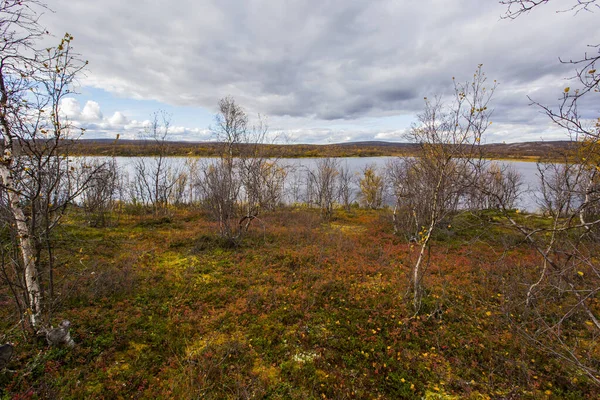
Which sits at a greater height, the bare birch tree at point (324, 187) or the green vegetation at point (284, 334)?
the bare birch tree at point (324, 187)

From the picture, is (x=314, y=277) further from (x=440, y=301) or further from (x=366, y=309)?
(x=440, y=301)

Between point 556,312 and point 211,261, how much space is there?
10111 mm

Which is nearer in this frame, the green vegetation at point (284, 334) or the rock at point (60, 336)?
the green vegetation at point (284, 334)

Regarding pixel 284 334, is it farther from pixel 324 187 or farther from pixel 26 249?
pixel 324 187

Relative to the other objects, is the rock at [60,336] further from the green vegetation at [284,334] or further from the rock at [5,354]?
the rock at [5,354]

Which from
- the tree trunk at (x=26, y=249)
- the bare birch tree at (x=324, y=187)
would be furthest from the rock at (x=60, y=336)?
the bare birch tree at (x=324, y=187)

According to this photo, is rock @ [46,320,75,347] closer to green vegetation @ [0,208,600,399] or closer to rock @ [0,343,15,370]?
green vegetation @ [0,208,600,399]

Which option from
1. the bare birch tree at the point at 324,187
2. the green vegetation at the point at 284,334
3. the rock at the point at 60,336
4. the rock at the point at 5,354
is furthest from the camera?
the bare birch tree at the point at 324,187

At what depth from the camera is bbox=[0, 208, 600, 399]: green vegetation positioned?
161 inches

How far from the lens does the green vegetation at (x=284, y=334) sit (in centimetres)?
410

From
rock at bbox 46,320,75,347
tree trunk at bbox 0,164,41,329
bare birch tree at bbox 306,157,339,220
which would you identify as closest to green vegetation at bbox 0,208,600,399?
rock at bbox 46,320,75,347

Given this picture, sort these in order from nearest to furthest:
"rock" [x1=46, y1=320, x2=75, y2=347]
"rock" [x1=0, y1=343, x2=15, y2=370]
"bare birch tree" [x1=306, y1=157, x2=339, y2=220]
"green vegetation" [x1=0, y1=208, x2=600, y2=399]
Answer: "rock" [x1=0, y1=343, x2=15, y2=370] < "green vegetation" [x1=0, y1=208, x2=600, y2=399] < "rock" [x1=46, y1=320, x2=75, y2=347] < "bare birch tree" [x1=306, y1=157, x2=339, y2=220]

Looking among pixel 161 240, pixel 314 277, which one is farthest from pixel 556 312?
pixel 161 240

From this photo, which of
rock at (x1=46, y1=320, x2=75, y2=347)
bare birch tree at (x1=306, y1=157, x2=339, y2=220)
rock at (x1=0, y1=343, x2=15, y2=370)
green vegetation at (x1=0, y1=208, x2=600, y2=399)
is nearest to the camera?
rock at (x1=0, y1=343, x2=15, y2=370)
